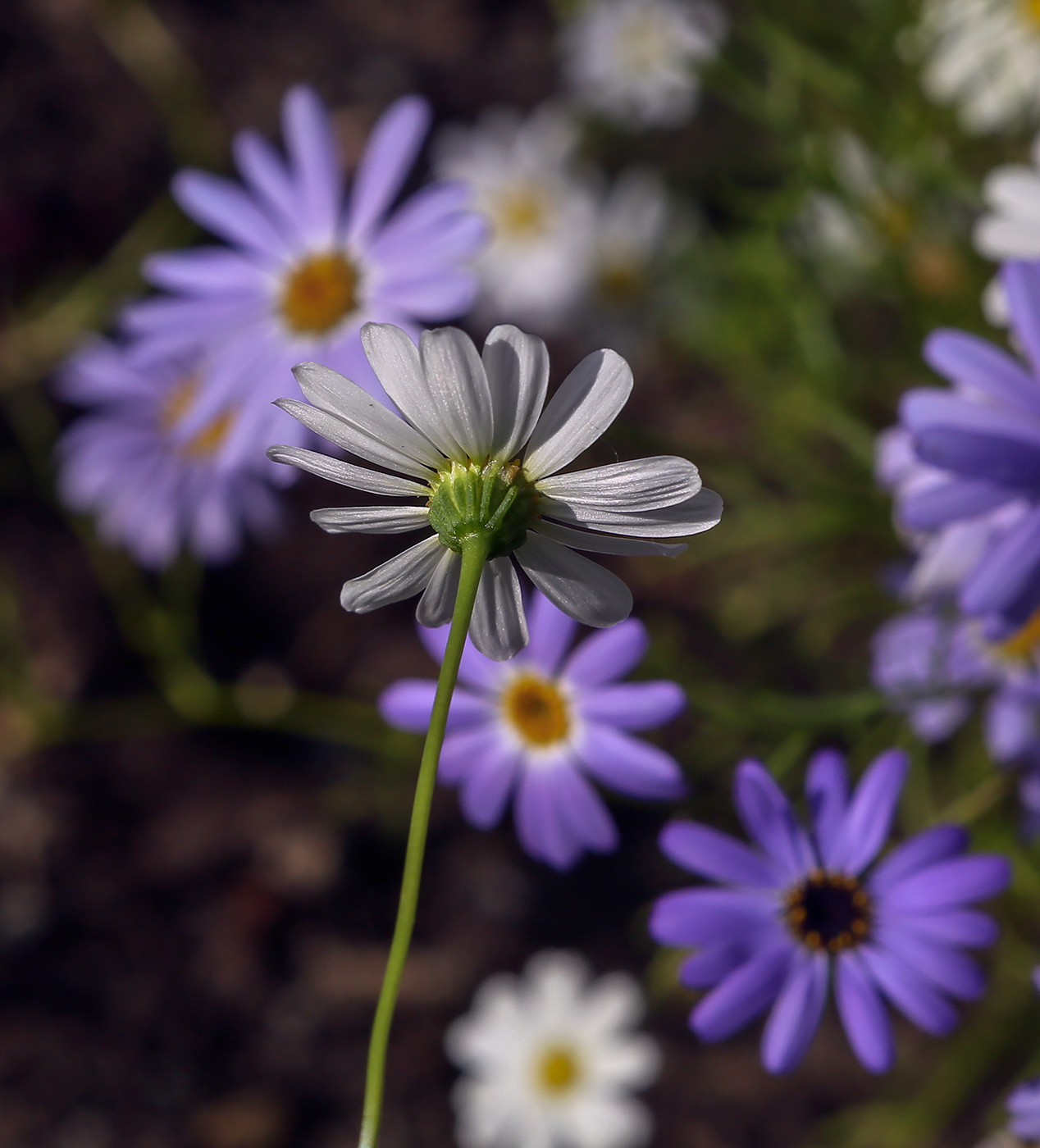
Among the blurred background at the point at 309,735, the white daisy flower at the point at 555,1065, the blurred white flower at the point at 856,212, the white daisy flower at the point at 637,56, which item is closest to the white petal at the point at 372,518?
the blurred white flower at the point at 856,212

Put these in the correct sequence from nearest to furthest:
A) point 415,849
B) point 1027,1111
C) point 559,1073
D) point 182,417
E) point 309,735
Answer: point 415,849 < point 1027,1111 < point 182,417 < point 559,1073 < point 309,735

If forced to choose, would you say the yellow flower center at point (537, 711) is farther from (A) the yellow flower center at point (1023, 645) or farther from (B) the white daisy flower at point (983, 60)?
(B) the white daisy flower at point (983, 60)

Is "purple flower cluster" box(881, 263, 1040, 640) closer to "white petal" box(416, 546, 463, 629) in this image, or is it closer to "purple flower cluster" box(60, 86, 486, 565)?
"white petal" box(416, 546, 463, 629)

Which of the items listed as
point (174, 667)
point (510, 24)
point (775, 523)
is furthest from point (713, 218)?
point (174, 667)

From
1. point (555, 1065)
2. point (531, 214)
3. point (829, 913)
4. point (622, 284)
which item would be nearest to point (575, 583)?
point (829, 913)

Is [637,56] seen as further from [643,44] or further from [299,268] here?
[299,268]

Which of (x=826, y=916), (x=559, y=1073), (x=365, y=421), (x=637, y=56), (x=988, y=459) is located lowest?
(x=559, y=1073)

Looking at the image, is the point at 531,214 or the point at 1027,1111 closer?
the point at 1027,1111
